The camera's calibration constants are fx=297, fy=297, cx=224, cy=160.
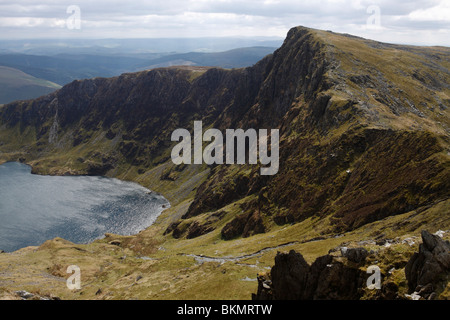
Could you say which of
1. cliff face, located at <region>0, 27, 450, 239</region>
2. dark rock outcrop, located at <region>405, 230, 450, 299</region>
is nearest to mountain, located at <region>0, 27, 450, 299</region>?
cliff face, located at <region>0, 27, 450, 239</region>

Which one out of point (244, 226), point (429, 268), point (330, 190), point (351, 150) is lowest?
point (244, 226)

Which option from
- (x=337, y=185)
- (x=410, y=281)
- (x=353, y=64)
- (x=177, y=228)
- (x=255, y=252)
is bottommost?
→ (x=177, y=228)

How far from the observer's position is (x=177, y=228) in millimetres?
190250

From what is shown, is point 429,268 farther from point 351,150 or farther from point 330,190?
point 351,150

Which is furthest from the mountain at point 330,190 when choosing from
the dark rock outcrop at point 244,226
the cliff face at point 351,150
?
the dark rock outcrop at point 244,226

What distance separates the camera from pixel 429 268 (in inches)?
1435

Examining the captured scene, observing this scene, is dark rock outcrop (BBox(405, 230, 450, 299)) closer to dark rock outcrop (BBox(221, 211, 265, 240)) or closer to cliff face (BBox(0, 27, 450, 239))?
cliff face (BBox(0, 27, 450, 239))

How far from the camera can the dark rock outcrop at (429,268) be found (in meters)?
35.4

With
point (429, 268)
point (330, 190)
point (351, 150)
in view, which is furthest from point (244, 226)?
point (429, 268)

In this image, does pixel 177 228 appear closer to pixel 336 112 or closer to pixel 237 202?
pixel 237 202

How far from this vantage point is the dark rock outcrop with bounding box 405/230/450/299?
116 ft

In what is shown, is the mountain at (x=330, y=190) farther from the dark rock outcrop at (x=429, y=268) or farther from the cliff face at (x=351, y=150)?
the dark rock outcrop at (x=429, y=268)
